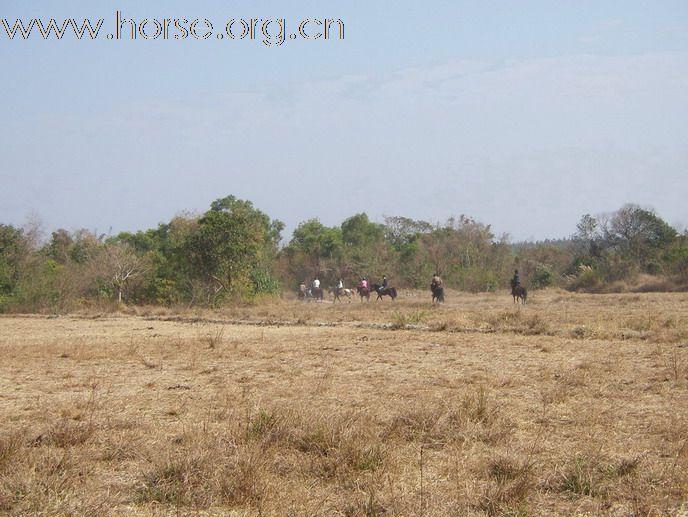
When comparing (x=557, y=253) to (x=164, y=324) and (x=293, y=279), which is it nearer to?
(x=293, y=279)

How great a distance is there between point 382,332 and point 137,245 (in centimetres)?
3919

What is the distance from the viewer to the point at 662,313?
2327 cm

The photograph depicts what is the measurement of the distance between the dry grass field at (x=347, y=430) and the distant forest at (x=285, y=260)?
18718 millimetres

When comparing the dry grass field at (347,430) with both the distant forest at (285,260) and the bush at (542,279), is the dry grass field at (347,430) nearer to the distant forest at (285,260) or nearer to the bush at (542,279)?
the distant forest at (285,260)

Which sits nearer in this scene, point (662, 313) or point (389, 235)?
point (662, 313)

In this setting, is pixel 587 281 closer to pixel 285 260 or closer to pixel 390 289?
pixel 390 289

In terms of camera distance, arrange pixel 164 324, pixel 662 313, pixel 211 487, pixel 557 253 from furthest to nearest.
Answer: pixel 557 253
pixel 164 324
pixel 662 313
pixel 211 487

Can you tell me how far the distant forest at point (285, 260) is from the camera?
34094mm

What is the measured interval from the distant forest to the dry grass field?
1872 centimetres

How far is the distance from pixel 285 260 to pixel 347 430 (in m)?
53.2

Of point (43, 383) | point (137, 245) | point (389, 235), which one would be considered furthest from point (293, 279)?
point (43, 383)

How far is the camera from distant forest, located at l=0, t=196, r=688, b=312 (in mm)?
34094

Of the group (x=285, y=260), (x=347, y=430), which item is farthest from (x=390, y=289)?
(x=347, y=430)

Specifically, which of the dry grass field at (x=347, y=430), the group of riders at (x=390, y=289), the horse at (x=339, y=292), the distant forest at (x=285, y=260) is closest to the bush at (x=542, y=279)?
the distant forest at (x=285, y=260)
